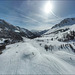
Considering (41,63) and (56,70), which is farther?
(41,63)

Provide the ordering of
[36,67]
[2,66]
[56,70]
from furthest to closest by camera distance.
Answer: [2,66]
[36,67]
[56,70]

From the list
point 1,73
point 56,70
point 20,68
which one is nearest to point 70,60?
point 56,70

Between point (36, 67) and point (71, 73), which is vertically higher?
point (36, 67)

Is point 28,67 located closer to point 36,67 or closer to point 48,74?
point 36,67

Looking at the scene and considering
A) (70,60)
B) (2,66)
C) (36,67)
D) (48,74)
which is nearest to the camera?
(48,74)

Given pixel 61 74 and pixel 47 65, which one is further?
pixel 47 65

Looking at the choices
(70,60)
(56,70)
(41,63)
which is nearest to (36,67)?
(41,63)

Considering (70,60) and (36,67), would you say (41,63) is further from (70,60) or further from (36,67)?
(70,60)

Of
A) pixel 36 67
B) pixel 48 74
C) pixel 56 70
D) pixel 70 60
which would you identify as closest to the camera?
pixel 48 74

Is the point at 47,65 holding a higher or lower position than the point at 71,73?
higher
